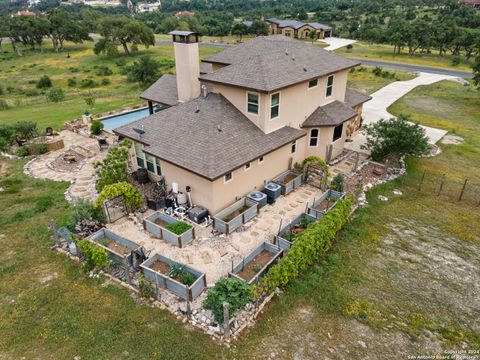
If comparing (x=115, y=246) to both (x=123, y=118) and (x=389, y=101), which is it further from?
(x=389, y=101)

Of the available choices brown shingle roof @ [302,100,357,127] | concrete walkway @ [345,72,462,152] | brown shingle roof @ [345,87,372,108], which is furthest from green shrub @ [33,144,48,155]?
brown shingle roof @ [345,87,372,108]

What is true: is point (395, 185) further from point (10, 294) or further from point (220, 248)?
point (10, 294)

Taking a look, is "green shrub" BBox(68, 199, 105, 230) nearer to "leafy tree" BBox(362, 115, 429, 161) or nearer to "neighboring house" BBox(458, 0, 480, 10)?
"leafy tree" BBox(362, 115, 429, 161)

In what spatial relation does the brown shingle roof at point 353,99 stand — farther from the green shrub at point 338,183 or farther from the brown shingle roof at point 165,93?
the brown shingle roof at point 165,93

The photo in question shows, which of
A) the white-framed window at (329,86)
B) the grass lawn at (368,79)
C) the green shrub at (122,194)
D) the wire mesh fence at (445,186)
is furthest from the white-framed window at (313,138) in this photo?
the grass lawn at (368,79)

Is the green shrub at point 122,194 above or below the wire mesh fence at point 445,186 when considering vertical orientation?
above

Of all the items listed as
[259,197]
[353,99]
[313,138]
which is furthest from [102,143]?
A: [353,99]
